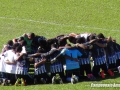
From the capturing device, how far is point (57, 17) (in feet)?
127

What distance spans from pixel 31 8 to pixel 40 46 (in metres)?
14.5

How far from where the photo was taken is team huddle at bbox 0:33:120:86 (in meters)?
24.8

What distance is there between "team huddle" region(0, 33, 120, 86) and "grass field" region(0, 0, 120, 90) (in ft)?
22.7

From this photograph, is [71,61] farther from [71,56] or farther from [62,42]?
[62,42]

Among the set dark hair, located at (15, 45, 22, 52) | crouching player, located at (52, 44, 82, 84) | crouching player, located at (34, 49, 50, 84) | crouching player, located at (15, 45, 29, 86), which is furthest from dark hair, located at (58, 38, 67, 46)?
crouching player, located at (15, 45, 29, 86)

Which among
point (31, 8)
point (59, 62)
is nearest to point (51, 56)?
point (59, 62)

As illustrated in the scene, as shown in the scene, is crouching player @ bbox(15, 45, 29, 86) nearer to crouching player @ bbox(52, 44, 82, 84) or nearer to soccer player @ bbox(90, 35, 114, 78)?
crouching player @ bbox(52, 44, 82, 84)

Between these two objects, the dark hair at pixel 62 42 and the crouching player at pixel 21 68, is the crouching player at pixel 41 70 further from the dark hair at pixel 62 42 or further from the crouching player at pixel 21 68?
the dark hair at pixel 62 42

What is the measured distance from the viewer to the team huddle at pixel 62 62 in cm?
2475

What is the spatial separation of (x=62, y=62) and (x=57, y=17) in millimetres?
13982

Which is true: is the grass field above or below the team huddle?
above

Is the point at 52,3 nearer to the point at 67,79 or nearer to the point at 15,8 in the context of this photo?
the point at 15,8

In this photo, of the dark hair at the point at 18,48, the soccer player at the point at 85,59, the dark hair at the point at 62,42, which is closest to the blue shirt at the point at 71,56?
the soccer player at the point at 85,59

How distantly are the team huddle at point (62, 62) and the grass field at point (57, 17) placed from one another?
272 inches
